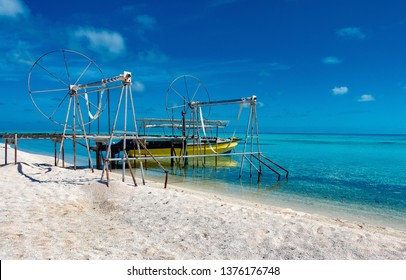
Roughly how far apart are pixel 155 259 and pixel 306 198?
32.0 feet

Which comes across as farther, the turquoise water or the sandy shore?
the turquoise water

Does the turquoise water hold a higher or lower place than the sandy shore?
lower

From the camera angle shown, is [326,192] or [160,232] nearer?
[160,232]

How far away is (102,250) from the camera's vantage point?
5.45m

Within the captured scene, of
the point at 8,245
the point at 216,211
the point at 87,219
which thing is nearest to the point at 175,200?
the point at 216,211

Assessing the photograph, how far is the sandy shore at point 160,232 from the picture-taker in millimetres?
5539

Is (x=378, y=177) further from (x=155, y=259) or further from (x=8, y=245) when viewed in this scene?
(x=8, y=245)

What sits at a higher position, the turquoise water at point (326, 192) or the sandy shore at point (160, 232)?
the sandy shore at point (160, 232)

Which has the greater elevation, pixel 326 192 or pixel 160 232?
pixel 160 232

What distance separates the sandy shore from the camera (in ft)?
18.2

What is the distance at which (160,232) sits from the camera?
22.1 feet
